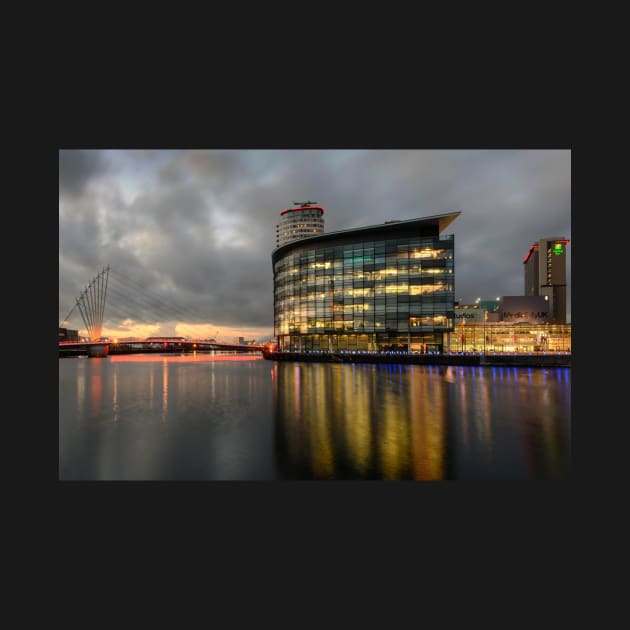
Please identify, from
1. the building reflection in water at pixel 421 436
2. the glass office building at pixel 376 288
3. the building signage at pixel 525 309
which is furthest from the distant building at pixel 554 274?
the building reflection in water at pixel 421 436

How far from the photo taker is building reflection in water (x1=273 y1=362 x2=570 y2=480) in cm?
1116

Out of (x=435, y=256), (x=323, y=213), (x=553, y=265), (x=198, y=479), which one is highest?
(x=323, y=213)

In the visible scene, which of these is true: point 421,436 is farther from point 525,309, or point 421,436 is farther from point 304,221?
point 304,221

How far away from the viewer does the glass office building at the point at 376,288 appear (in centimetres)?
6525

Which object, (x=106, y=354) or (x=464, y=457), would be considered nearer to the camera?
(x=464, y=457)

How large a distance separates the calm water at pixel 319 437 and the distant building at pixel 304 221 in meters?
149

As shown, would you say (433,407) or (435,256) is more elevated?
(435,256)

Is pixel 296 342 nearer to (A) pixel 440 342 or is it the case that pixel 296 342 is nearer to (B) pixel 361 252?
(B) pixel 361 252

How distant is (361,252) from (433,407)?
54.2 meters

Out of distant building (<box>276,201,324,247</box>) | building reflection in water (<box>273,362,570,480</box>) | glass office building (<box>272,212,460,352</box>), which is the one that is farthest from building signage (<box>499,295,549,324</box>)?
distant building (<box>276,201,324,247</box>)

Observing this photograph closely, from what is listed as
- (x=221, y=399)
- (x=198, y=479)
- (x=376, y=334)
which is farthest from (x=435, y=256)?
(x=198, y=479)

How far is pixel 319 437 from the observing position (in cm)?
1424

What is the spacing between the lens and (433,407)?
20.8 m

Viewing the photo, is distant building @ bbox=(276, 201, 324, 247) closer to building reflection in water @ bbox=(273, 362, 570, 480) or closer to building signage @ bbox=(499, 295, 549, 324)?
building signage @ bbox=(499, 295, 549, 324)
